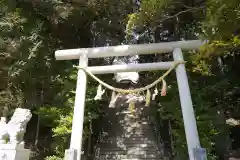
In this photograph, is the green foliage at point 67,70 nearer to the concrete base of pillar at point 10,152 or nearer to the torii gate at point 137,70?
the torii gate at point 137,70

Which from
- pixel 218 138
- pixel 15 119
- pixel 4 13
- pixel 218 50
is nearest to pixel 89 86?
pixel 15 119

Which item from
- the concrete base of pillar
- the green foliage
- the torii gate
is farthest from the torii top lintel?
the concrete base of pillar

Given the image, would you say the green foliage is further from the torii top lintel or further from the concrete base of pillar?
the concrete base of pillar

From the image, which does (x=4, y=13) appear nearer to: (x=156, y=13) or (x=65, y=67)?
(x=65, y=67)

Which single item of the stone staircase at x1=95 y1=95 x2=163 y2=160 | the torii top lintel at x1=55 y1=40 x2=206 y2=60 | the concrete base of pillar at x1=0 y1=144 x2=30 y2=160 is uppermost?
the torii top lintel at x1=55 y1=40 x2=206 y2=60

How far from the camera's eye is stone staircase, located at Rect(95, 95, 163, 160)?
902cm

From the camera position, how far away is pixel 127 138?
33.3ft

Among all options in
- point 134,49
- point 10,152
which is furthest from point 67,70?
point 10,152

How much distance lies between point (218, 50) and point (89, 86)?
6052 millimetres

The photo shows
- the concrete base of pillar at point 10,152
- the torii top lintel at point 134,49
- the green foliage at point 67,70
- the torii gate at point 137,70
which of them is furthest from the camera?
the green foliage at point 67,70

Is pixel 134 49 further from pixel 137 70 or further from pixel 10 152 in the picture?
pixel 10 152

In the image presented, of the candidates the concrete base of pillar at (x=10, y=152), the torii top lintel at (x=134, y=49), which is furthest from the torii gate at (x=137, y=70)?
the concrete base of pillar at (x=10, y=152)

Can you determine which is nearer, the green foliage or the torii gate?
the torii gate

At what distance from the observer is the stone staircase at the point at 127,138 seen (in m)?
9.02
